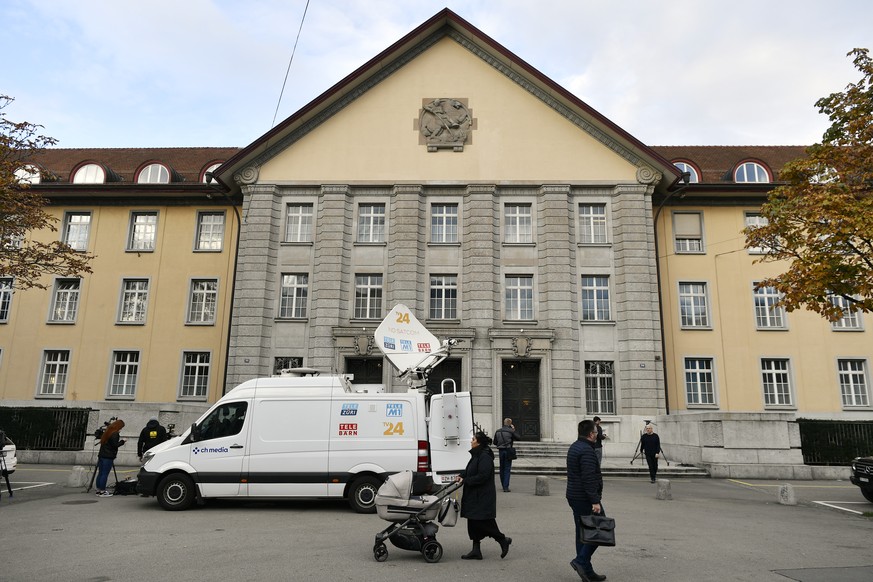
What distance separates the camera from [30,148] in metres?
19.2

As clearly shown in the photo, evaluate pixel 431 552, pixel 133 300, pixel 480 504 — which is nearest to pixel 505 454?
pixel 480 504

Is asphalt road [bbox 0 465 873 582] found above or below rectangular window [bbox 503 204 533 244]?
below

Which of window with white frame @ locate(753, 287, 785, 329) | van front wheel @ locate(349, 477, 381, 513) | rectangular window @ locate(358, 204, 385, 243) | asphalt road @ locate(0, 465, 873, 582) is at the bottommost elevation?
asphalt road @ locate(0, 465, 873, 582)

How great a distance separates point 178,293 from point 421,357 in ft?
57.8

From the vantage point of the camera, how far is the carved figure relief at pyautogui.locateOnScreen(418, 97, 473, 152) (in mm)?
26941

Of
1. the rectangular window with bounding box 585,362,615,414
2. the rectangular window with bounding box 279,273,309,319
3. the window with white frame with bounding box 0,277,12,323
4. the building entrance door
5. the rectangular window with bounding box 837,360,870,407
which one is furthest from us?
the window with white frame with bounding box 0,277,12,323

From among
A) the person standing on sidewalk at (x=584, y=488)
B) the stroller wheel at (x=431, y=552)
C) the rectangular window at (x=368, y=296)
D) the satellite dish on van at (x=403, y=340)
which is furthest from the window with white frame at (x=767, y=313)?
the stroller wheel at (x=431, y=552)

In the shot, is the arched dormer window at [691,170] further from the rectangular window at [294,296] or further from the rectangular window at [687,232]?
the rectangular window at [294,296]

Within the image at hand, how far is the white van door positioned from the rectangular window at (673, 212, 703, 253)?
22297mm

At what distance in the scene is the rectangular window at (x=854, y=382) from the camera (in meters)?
26.7

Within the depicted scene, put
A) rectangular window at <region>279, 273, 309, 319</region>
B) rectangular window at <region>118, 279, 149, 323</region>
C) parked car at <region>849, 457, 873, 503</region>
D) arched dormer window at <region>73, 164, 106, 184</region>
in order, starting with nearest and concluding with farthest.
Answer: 1. parked car at <region>849, 457, 873, 503</region>
2. rectangular window at <region>279, 273, 309, 319</region>
3. rectangular window at <region>118, 279, 149, 323</region>
4. arched dormer window at <region>73, 164, 106, 184</region>

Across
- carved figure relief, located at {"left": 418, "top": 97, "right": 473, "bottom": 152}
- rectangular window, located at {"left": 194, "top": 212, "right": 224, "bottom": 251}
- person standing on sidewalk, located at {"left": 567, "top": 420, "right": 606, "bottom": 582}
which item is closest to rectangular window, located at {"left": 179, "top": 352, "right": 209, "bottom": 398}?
rectangular window, located at {"left": 194, "top": 212, "right": 224, "bottom": 251}

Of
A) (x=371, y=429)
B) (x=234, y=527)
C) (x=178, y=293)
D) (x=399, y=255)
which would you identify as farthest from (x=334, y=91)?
(x=234, y=527)

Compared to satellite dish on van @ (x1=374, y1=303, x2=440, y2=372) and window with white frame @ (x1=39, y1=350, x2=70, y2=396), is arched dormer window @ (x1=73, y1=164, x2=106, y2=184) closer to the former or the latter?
window with white frame @ (x1=39, y1=350, x2=70, y2=396)
